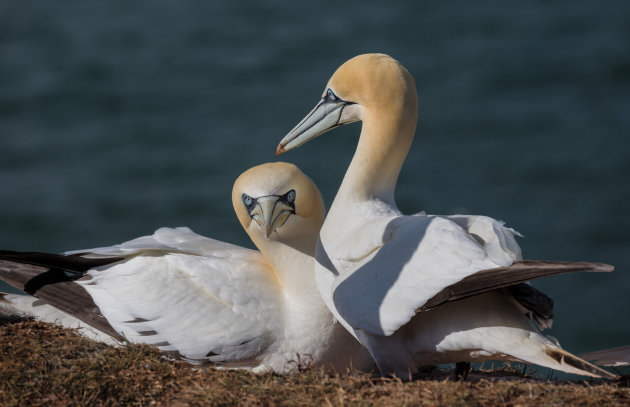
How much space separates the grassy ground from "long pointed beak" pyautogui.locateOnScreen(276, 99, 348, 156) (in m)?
1.74

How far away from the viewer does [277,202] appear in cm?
566

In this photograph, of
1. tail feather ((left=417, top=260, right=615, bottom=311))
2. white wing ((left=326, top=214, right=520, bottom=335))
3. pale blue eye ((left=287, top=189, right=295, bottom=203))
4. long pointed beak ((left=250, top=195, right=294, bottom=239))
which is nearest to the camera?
tail feather ((left=417, top=260, right=615, bottom=311))

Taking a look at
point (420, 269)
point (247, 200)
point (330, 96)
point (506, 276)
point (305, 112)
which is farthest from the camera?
point (305, 112)

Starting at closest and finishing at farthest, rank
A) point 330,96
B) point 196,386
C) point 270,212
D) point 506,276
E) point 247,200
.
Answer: point 506,276 → point 196,386 → point 270,212 → point 247,200 → point 330,96

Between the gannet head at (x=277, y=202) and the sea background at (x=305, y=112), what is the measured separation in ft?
18.5

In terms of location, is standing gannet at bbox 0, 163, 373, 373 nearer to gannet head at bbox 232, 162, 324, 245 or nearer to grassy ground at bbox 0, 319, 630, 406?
gannet head at bbox 232, 162, 324, 245

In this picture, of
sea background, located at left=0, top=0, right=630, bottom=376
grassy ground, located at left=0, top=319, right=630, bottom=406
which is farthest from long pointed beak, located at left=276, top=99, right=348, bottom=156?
sea background, located at left=0, top=0, right=630, bottom=376

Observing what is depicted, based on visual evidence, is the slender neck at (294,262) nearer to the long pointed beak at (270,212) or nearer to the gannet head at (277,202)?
the gannet head at (277,202)

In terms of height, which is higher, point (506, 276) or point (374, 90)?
point (374, 90)

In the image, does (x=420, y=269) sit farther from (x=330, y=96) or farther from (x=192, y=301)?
(x=330, y=96)

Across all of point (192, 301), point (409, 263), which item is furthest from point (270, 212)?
point (409, 263)

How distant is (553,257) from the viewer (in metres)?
11.0

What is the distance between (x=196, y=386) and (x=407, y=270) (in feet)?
4.06

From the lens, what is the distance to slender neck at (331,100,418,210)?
18.8ft
